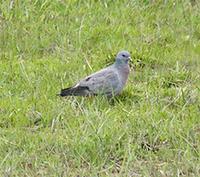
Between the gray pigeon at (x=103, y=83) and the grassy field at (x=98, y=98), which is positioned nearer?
the grassy field at (x=98, y=98)

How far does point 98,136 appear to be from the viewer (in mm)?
5734

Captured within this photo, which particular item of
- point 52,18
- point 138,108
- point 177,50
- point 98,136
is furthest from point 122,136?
point 52,18

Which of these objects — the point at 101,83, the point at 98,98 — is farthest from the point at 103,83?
the point at 98,98

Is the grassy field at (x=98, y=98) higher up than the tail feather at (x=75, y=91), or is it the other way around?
the tail feather at (x=75, y=91)

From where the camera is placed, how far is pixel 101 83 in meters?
6.62

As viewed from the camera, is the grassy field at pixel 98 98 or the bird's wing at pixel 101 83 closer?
the grassy field at pixel 98 98

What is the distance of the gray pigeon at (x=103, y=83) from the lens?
21.6 feet

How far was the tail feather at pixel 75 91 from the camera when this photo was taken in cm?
655

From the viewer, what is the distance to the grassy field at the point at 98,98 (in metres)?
5.64

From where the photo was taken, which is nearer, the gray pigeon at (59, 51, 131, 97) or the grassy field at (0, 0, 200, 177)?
the grassy field at (0, 0, 200, 177)

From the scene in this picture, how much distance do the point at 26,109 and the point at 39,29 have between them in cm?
182

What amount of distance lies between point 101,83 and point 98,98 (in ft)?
0.46

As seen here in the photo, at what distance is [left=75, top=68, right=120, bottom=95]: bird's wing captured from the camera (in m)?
6.61

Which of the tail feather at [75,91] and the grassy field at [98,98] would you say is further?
the tail feather at [75,91]
